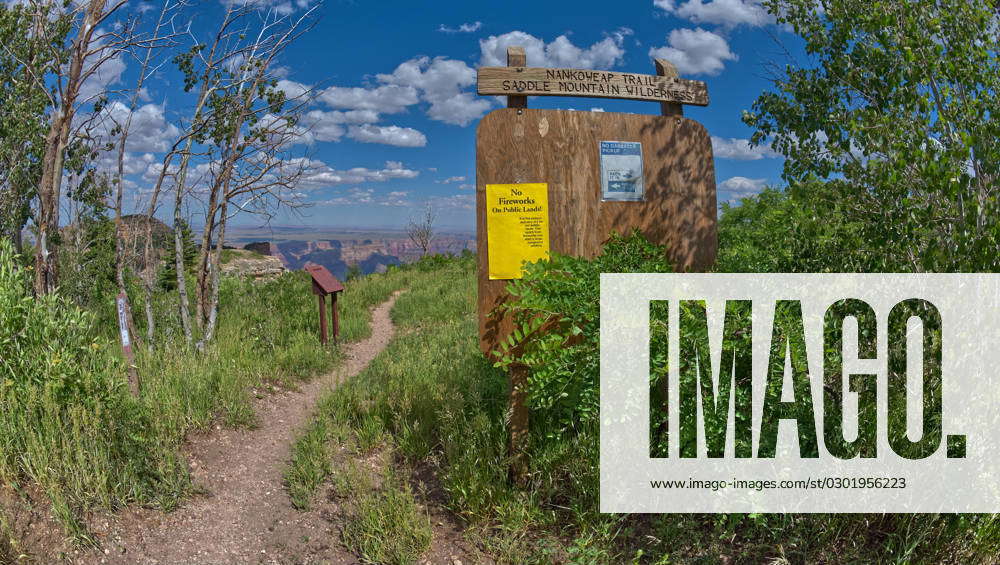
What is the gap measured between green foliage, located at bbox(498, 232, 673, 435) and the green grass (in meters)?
0.39

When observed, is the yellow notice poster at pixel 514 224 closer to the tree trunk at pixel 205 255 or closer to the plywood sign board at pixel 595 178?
the plywood sign board at pixel 595 178

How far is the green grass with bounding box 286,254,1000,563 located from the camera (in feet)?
11.0

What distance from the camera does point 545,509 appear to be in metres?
4.08

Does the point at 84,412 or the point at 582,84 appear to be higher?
the point at 582,84

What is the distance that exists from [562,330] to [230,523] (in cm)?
275

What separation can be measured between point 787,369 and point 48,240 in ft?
24.5

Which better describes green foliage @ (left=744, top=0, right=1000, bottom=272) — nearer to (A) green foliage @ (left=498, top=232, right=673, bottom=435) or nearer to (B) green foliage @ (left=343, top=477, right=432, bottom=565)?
(A) green foliage @ (left=498, top=232, right=673, bottom=435)

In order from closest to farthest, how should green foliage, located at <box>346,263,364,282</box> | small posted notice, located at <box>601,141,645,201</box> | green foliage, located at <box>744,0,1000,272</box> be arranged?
green foliage, located at <box>744,0,1000,272</box>, small posted notice, located at <box>601,141,645,201</box>, green foliage, located at <box>346,263,364,282</box>

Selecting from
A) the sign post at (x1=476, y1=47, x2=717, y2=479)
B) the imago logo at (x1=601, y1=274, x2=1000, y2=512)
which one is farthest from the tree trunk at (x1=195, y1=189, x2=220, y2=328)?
the imago logo at (x1=601, y1=274, x2=1000, y2=512)

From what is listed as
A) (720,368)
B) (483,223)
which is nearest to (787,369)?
(720,368)

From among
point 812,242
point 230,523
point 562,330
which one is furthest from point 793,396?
point 230,523

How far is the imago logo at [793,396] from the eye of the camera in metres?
3.31

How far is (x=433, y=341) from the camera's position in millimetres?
8766

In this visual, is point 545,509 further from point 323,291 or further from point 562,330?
point 323,291
